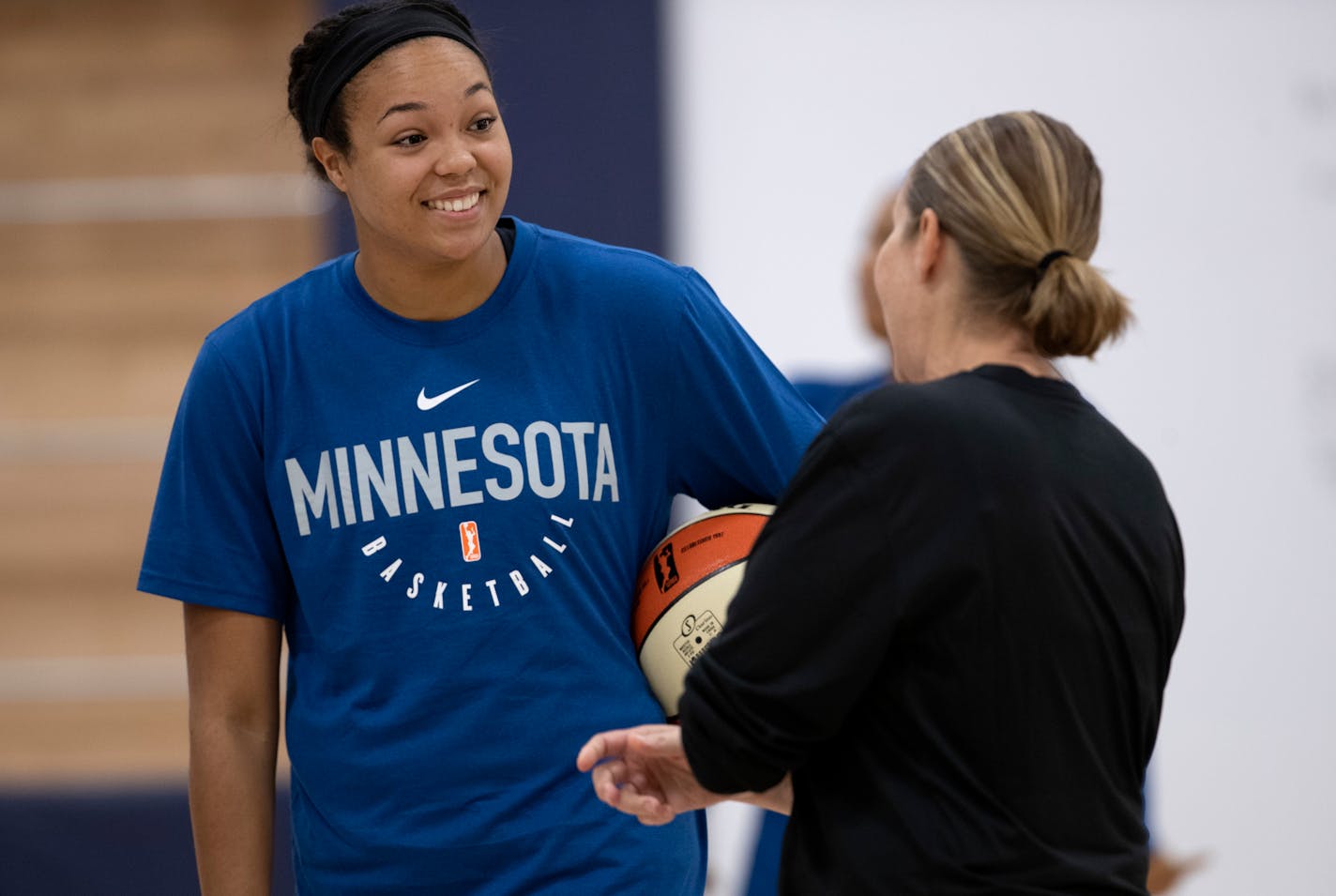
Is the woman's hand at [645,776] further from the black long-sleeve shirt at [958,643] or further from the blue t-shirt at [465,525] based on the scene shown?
the blue t-shirt at [465,525]

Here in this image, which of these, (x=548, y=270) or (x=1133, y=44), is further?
(x=1133, y=44)

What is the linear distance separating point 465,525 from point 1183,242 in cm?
290

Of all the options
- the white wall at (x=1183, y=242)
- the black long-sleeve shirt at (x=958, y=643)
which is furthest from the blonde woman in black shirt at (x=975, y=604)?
the white wall at (x=1183, y=242)

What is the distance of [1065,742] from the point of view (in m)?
1.21

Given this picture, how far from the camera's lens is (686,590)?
1.75 meters

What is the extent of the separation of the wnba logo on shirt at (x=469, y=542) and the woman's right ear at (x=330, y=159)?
47 centimetres

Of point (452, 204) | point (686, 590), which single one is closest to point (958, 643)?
point (686, 590)

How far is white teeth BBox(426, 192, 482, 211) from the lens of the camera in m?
1.73

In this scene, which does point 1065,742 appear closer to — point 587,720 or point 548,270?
point 587,720

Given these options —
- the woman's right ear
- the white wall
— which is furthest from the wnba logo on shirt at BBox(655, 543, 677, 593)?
the white wall

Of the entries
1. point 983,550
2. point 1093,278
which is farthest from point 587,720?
point 1093,278

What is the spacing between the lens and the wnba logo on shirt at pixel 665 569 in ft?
5.80

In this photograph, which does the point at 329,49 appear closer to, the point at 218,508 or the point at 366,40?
the point at 366,40

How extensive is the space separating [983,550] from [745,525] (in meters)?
0.64
